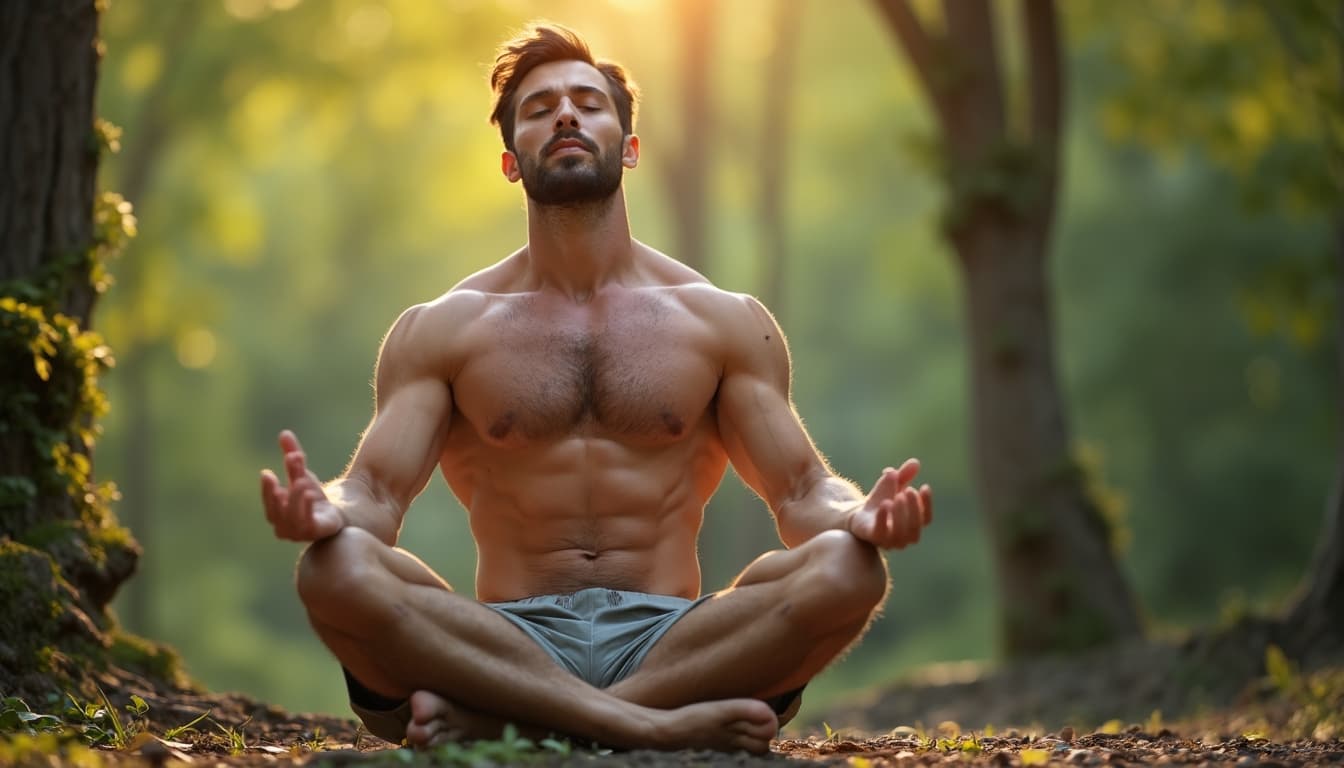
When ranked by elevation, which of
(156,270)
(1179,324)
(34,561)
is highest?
(156,270)

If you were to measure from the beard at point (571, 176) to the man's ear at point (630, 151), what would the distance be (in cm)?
18

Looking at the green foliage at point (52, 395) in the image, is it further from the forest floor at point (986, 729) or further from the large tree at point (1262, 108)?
the large tree at point (1262, 108)

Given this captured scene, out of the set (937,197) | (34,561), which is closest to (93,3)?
(34,561)

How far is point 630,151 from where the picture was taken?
600cm

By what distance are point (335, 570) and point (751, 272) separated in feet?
95.8

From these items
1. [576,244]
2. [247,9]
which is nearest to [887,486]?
[576,244]

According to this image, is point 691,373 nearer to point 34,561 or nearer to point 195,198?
point 34,561

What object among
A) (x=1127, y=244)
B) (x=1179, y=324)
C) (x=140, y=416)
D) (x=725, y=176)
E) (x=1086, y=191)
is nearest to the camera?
(x=140, y=416)

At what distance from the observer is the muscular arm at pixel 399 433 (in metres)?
5.21

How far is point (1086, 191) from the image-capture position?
92.6 feet

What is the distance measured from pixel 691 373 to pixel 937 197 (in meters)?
27.8

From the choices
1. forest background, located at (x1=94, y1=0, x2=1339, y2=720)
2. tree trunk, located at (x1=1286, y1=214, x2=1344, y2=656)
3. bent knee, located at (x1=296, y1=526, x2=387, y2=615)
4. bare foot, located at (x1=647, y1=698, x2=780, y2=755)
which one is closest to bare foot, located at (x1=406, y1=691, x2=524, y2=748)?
bent knee, located at (x1=296, y1=526, x2=387, y2=615)

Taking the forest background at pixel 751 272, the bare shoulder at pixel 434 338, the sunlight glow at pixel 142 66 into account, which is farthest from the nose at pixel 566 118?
the sunlight glow at pixel 142 66

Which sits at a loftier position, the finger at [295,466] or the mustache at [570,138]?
the mustache at [570,138]
